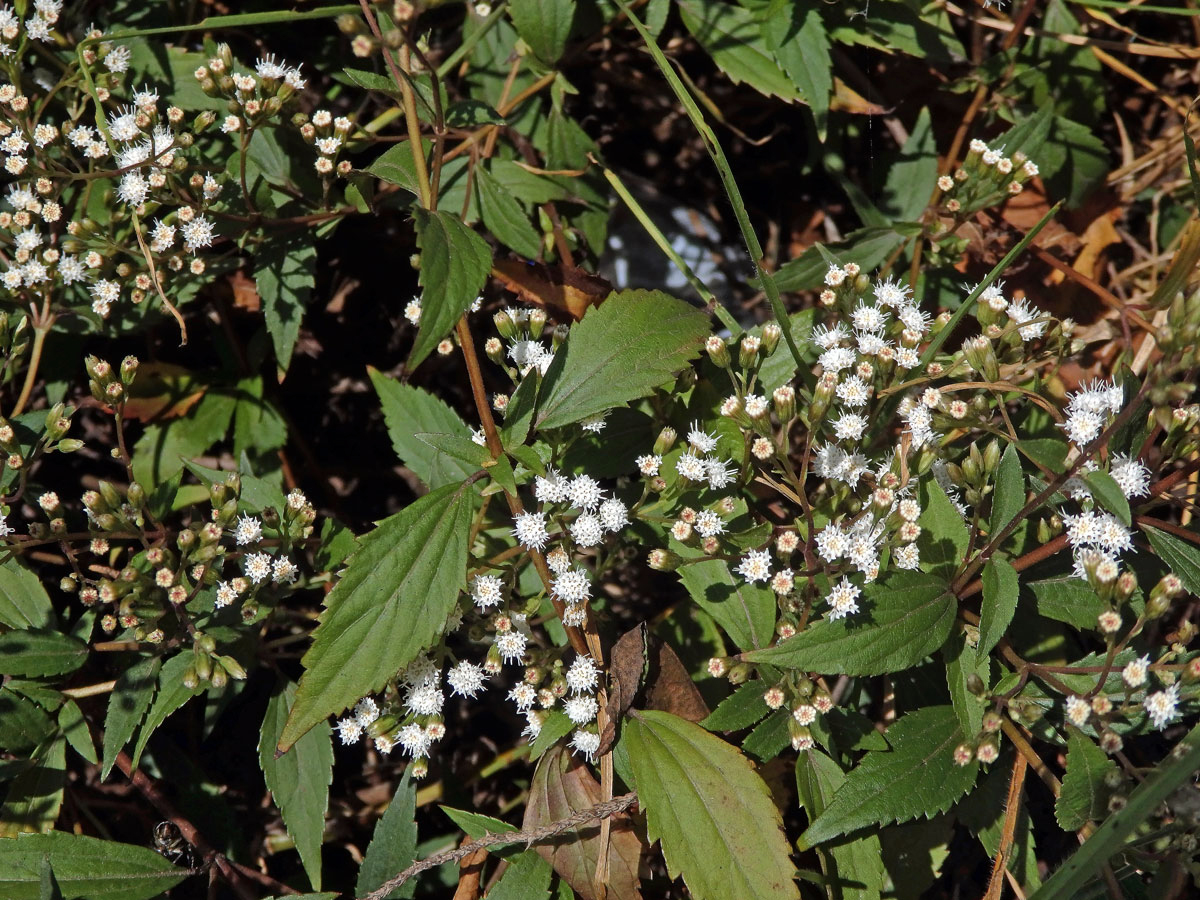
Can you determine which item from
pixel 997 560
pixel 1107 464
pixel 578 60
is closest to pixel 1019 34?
pixel 578 60

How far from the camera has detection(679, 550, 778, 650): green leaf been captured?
2518mm

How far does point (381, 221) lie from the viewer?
3486 mm

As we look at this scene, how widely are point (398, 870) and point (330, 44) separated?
2713mm

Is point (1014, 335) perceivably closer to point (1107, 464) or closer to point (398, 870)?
point (1107, 464)

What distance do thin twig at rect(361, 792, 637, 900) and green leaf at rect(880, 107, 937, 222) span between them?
2189mm

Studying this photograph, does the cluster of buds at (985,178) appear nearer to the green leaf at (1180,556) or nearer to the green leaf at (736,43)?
the green leaf at (736,43)

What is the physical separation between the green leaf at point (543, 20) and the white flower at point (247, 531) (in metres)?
1.70

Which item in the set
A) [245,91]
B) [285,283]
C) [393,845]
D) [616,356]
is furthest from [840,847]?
[245,91]

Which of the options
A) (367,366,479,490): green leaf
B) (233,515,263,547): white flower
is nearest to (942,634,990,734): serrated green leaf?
(367,366,479,490): green leaf

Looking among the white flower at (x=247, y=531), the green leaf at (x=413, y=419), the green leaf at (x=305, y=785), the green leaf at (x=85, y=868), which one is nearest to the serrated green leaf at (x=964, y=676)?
the green leaf at (x=413, y=419)

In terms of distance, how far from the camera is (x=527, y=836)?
2498 mm

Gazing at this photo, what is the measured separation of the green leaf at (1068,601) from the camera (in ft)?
7.84

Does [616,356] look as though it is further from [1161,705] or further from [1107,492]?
[1161,705]

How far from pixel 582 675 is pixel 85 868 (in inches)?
58.0
